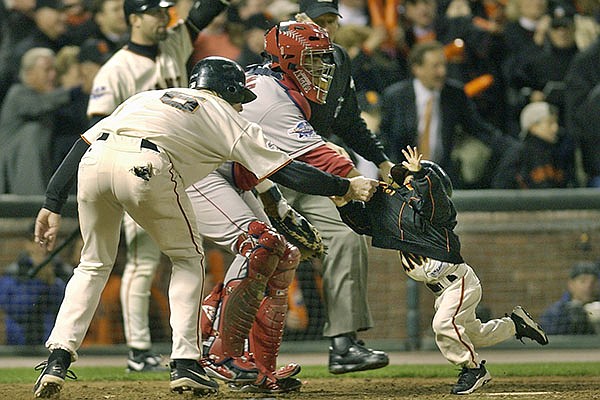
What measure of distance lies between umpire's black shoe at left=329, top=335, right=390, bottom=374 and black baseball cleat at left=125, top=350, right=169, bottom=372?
5.62 ft

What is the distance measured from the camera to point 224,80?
656cm

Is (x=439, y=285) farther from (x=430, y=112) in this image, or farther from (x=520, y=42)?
(x=520, y=42)

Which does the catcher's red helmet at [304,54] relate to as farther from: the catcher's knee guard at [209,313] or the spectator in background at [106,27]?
the spectator in background at [106,27]

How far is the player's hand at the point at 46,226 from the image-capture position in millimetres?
6633

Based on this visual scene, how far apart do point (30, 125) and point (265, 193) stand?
15.9 ft

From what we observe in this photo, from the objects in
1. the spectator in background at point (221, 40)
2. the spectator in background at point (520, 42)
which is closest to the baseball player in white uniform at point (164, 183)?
the spectator in background at point (221, 40)

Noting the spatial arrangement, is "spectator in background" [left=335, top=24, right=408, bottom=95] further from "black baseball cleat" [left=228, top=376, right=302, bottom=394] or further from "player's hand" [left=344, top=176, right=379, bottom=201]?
"player's hand" [left=344, top=176, right=379, bottom=201]

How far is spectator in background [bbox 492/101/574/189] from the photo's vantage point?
11.4 metres

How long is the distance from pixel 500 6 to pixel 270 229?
6.95 m

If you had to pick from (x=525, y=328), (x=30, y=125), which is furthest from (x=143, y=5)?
(x=525, y=328)

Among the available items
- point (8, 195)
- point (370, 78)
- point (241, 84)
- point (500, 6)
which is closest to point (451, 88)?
point (370, 78)

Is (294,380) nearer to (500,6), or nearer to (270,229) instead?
(270,229)

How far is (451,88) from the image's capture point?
37.2 ft

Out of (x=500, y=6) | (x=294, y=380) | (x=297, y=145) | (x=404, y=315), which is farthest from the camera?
(x=500, y=6)
